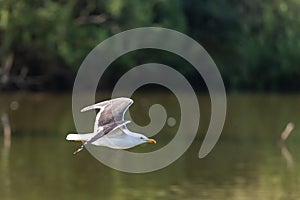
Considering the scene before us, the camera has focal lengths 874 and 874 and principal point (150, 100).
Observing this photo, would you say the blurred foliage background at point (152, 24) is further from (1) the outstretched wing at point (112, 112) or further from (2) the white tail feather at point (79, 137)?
(2) the white tail feather at point (79, 137)

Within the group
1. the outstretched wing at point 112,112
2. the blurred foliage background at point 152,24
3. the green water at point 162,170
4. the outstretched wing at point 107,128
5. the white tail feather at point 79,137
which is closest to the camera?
the outstretched wing at point 107,128

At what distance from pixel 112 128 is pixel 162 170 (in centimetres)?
850

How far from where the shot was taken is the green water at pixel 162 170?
17125 millimetres

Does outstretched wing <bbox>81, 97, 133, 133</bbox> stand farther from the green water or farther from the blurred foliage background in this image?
the blurred foliage background

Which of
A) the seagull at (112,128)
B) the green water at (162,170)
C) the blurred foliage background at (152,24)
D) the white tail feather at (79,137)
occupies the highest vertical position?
the blurred foliage background at (152,24)

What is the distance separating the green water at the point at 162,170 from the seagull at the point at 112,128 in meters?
4.74

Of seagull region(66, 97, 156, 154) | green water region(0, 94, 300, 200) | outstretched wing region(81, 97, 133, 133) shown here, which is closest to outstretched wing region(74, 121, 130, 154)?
seagull region(66, 97, 156, 154)

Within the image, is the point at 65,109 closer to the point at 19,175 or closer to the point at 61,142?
the point at 61,142

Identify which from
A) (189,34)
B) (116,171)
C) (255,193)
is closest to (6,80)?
(189,34)

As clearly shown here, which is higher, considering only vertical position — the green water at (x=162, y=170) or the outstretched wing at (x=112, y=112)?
the green water at (x=162, y=170)

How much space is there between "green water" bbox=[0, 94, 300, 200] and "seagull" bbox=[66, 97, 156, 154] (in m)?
4.74

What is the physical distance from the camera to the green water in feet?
56.2

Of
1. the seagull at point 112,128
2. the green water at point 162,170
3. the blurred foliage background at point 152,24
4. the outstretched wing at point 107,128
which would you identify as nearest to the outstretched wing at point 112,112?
the seagull at point 112,128

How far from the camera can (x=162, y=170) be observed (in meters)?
19.6
